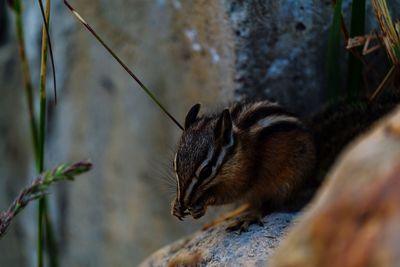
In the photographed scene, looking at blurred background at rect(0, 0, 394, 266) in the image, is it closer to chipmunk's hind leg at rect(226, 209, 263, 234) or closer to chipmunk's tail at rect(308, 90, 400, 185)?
chipmunk's tail at rect(308, 90, 400, 185)

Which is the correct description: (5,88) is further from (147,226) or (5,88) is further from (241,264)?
(241,264)

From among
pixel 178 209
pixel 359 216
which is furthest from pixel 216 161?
pixel 359 216

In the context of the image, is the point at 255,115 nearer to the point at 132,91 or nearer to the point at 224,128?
the point at 224,128

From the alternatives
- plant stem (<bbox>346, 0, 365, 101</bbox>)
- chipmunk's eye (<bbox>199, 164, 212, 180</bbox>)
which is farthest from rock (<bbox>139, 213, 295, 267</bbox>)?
plant stem (<bbox>346, 0, 365, 101</bbox>)

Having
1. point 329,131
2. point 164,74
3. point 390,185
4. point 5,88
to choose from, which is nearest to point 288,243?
point 390,185

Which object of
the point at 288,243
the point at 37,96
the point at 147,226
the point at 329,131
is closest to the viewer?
the point at 288,243

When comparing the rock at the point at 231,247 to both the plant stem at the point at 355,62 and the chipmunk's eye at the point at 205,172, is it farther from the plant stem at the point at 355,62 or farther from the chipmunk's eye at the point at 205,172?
the plant stem at the point at 355,62

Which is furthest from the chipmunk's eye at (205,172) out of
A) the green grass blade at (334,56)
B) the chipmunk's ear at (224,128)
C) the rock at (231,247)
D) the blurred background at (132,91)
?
the green grass blade at (334,56)
